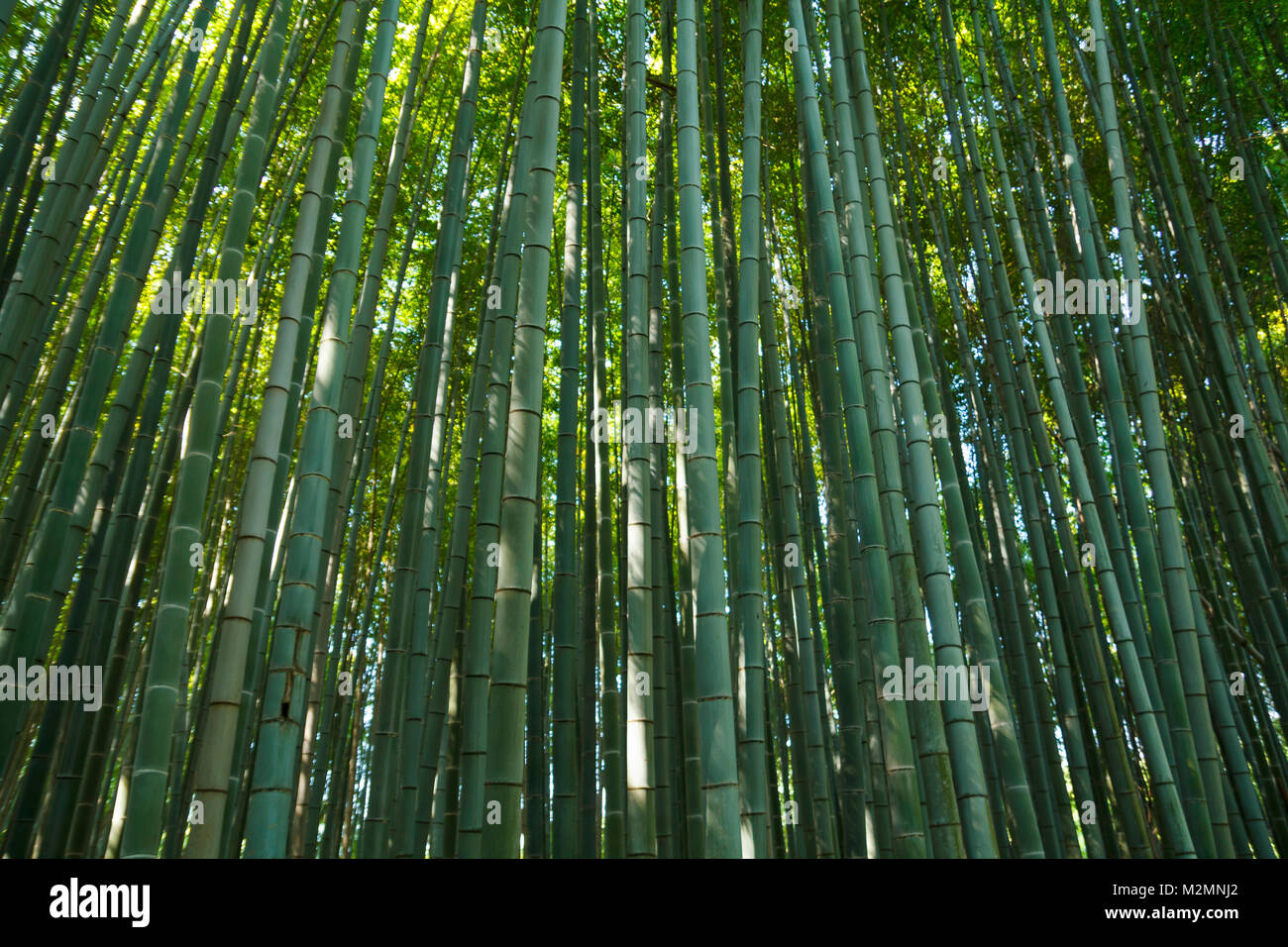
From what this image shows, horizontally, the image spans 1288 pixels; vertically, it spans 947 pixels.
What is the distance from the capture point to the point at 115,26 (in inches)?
115

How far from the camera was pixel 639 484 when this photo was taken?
7.06 feet

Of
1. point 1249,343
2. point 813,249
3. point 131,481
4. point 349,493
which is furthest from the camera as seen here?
point 349,493

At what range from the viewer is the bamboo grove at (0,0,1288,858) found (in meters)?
1.83

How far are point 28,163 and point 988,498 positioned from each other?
13.3 ft

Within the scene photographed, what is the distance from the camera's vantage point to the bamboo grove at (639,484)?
72.1 inches

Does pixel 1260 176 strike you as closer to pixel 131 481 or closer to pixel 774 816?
pixel 774 816

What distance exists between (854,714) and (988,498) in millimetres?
1623
